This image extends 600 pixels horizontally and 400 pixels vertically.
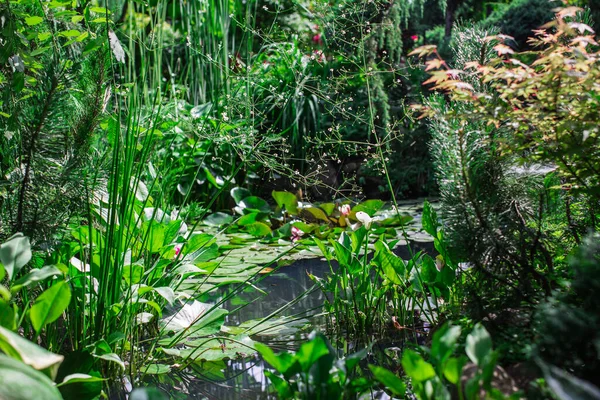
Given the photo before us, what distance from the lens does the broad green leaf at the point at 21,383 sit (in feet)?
3.19

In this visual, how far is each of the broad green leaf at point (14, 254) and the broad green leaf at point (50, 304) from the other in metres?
0.11

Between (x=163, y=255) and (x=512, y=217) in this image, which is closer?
(x=512, y=217)

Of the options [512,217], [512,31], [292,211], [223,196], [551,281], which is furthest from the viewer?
[512,31]

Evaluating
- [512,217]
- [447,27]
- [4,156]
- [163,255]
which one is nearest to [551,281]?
[512,217]

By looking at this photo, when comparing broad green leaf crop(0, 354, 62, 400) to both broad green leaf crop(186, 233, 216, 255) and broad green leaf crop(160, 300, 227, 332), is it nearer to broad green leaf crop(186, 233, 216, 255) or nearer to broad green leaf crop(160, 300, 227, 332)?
broad green leaf crop(160, 300, 227, 332)

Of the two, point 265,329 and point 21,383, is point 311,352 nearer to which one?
point 21,383

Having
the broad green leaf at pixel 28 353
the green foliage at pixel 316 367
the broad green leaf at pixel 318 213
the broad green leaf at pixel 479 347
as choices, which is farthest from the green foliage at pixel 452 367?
the broad green leaf at pixel 318 213

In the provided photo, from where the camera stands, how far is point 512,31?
884 cm

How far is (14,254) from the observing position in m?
1.37

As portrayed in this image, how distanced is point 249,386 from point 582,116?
1.28 metres

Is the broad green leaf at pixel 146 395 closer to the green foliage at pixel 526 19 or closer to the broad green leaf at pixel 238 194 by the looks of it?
the broad green leaf at pixel 238 194

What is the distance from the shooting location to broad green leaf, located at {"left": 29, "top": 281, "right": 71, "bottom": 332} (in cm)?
131

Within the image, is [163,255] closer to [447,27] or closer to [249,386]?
[249,386]

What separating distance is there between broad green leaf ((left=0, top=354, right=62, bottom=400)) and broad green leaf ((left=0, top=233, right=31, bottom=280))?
38 cm
